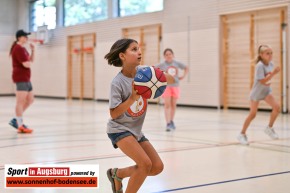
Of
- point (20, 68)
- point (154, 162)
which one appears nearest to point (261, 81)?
point (154, 162)

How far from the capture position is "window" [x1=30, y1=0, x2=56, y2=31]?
77.8ft

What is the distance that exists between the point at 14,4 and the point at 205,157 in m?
23.0

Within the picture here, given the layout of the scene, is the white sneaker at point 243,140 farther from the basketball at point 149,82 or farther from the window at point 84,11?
the window at point 84,11

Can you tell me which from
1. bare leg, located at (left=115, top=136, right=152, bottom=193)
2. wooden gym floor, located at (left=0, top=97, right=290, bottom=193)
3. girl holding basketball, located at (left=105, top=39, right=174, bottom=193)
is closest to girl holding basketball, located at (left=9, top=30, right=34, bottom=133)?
wooden gym floor, located at (left=0, top=97, right=290, bottom=193)

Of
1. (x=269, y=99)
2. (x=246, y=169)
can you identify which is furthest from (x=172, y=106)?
(x=246, y=169)

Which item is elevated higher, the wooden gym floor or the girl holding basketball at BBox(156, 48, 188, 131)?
the girl holding basketball at BBox(156, 48, 188, 131)

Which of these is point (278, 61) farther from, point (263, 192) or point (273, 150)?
point (263, 192)

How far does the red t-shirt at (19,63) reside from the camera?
8.27m

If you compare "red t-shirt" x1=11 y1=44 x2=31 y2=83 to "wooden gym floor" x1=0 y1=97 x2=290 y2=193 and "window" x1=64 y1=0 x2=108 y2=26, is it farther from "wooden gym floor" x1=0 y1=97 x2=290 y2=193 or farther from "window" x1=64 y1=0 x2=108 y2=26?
"window" x1=64 y1=0 x2=108 y2=26

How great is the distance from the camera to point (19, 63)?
8.35m

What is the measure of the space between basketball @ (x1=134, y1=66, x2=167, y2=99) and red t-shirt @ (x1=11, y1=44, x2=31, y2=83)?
17.7 feet

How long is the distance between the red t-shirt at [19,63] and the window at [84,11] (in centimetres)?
1259

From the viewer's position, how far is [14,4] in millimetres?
26312

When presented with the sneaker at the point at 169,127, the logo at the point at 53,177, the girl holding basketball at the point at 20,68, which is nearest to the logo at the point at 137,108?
the logo at the point at 53,177
